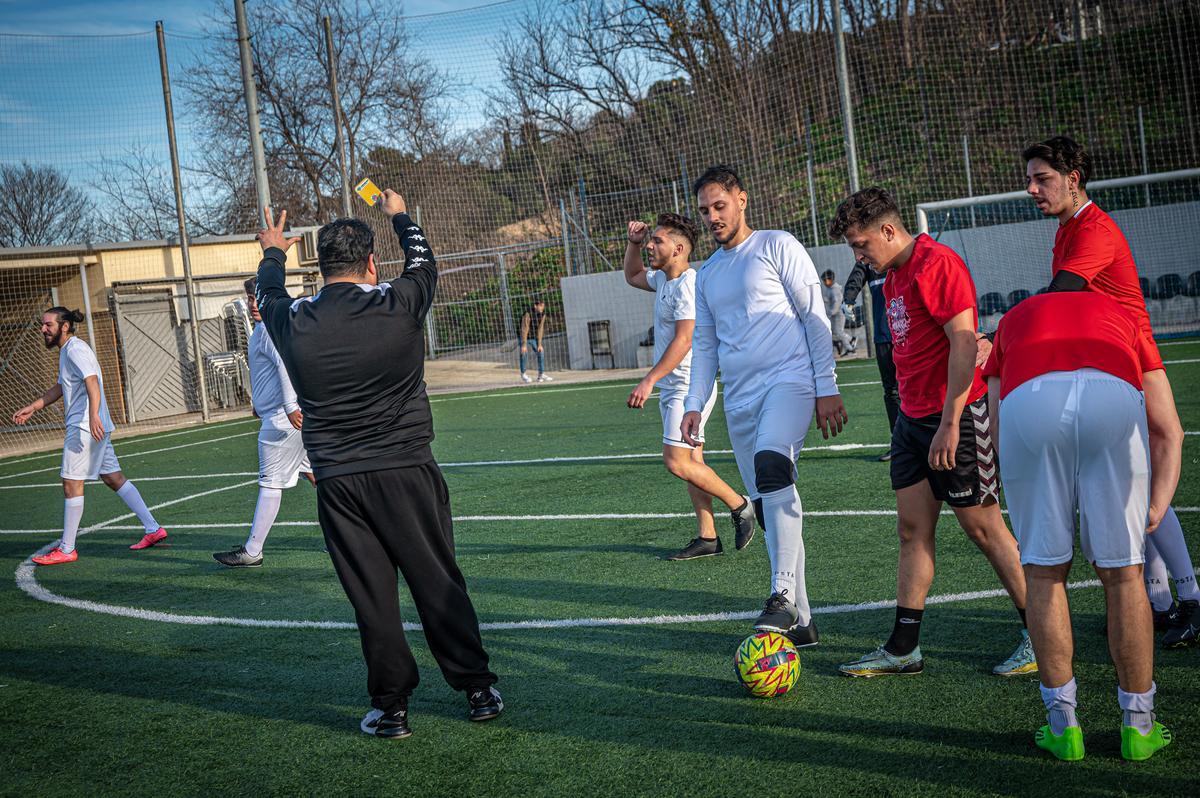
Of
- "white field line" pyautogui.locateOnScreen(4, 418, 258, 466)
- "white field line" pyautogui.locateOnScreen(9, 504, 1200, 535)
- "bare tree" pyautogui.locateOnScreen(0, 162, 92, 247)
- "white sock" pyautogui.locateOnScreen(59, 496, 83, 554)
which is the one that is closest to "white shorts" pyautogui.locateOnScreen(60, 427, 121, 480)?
"white sock" pyautogui.locateOnScreen(59, 496, 83, 554)

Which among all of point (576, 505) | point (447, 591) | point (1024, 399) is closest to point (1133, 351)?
point (1024, 399)

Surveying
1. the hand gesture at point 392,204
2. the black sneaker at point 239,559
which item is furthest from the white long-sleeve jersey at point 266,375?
the hand gesture at point 392,204

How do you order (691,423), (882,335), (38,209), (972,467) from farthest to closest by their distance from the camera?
(38,209)
(882,335)
(691,423)
(972,467)

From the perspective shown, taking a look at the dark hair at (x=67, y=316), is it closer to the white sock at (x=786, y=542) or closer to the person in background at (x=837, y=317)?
the white sock at (x=786, y=542)

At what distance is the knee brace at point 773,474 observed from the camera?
4.70 metres

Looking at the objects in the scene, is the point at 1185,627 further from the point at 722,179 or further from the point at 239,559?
the point at 239,559

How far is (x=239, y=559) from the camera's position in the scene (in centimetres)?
777

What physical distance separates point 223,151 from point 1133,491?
3608 centimetres

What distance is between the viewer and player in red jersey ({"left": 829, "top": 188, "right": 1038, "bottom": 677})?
3.91 meters

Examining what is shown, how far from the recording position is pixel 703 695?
14.2 ft

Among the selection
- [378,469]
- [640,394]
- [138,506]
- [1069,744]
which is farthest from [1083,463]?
[138,506]

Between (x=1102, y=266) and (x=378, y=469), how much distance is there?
321 centimetres

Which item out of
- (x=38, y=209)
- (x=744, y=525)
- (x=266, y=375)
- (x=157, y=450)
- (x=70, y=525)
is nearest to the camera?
(x=744, y=525)

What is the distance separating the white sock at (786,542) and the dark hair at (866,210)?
1282 mm
